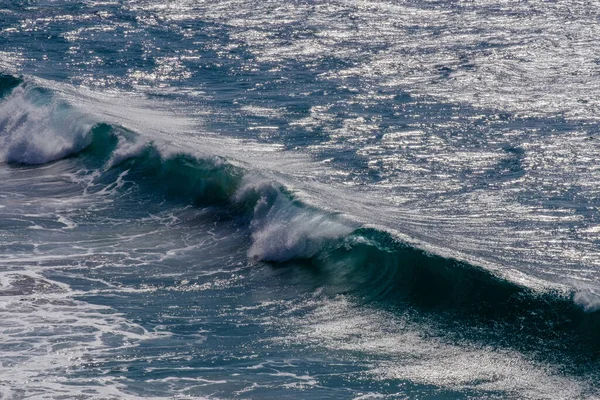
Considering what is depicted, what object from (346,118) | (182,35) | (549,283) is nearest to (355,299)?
(549,283)

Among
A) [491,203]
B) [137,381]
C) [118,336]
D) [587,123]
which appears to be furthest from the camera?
[587,123]

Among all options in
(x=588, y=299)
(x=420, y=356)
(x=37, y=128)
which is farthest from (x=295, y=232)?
(x=37, y=128)

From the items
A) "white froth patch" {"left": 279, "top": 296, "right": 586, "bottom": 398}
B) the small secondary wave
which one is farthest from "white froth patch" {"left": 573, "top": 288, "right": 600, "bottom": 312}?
"white froth patch" {"left": 279, "top": 296, "right": 586, "bottom": 398}

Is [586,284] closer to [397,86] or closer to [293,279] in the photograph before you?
[293,279]

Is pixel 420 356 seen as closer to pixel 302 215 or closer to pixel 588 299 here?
pixel 588 299

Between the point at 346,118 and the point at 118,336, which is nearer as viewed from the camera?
the point at 118,336

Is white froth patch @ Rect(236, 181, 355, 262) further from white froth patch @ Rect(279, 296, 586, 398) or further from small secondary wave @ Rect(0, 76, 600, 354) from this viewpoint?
white froth patch @ Rect(279, 296, 586, 398)
